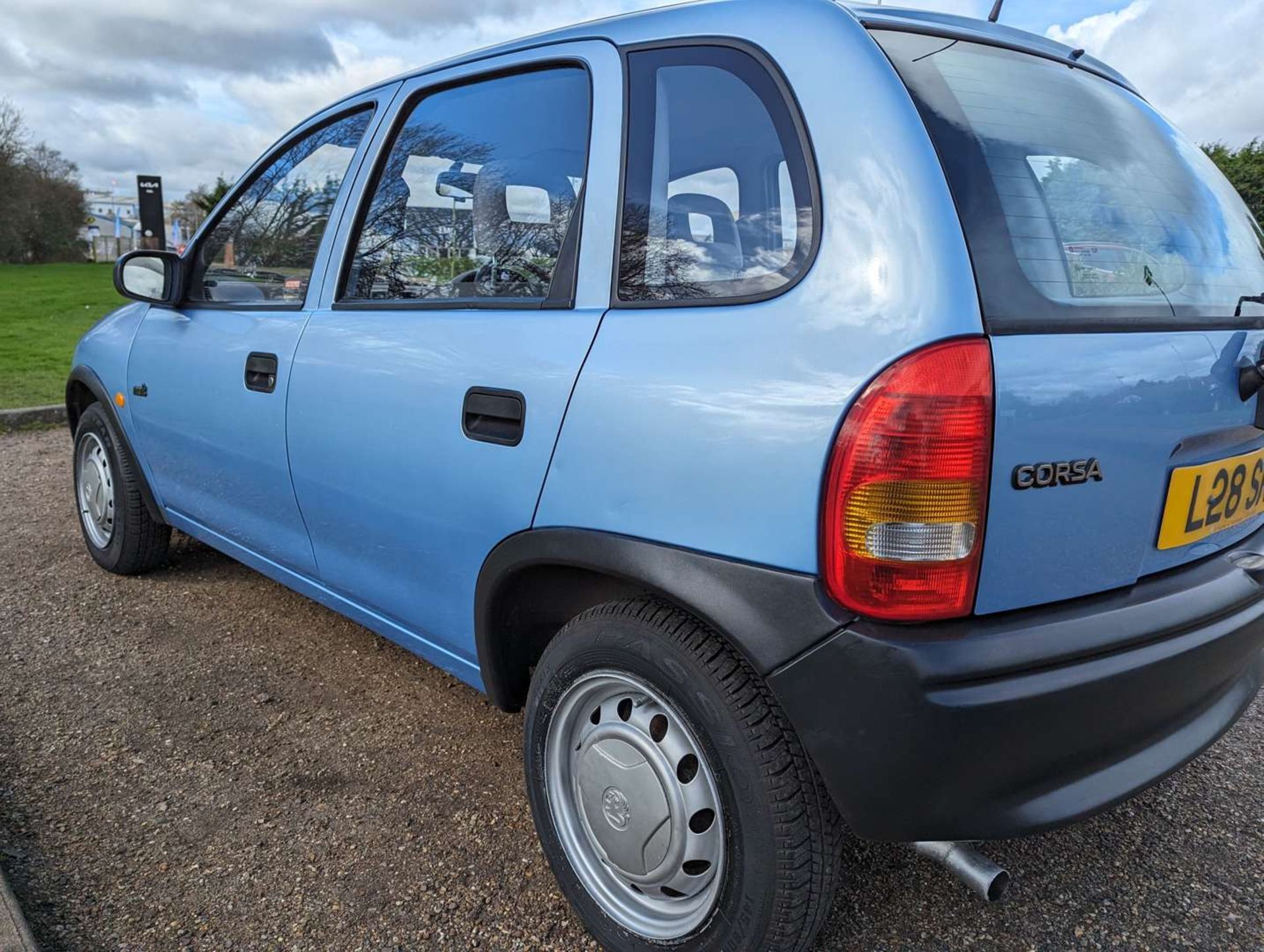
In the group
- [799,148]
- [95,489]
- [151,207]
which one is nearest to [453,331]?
[799,148]

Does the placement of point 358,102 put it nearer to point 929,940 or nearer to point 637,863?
point 637,863

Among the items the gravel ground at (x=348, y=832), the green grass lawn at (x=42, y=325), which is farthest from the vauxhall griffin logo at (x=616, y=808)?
the green grass lawn at (x=42, y=325)

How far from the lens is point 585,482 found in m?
1.68

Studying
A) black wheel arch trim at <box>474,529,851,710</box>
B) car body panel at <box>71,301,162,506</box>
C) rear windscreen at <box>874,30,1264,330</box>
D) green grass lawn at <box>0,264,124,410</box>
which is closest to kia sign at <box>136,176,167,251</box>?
green grass lawn at <box>0,264,124,410</box>

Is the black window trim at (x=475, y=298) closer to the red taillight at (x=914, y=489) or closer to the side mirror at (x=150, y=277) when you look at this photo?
the red taillight at (x=914, y=489)

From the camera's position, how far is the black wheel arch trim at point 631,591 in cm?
Answer: 140

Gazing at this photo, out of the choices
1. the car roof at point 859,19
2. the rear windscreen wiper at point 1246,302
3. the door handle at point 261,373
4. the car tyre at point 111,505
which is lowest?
the car tyre at point 111,505

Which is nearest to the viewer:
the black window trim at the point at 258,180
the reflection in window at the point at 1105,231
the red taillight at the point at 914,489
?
the red taillight at the point at 914,489

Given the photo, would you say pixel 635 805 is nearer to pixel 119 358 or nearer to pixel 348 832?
pixel 348 832

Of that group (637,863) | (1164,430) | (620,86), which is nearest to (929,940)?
(637,863)

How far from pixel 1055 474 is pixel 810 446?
387 millimetres

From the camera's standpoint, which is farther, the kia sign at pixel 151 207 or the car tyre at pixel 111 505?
the kia sign at pixel 151 207

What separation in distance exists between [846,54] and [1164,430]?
826 millimetres

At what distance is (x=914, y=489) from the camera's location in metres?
1.34
